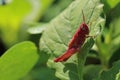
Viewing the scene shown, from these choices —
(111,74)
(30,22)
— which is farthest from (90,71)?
(111,74)

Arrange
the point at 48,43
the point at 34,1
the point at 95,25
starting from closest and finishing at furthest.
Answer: the point at 95,25
the point at 48,43
the point at 34,1

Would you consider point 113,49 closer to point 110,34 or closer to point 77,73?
point 110,34

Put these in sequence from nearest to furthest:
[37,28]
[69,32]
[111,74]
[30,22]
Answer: [111,74] < [69,32] < [37,28] < [30,22]

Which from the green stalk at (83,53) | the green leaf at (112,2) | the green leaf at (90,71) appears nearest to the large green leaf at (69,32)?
the green stalk at (83,53)

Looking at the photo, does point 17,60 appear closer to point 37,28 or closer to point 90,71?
point 37,28

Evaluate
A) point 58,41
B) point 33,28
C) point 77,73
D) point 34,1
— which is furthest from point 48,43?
point 34,1

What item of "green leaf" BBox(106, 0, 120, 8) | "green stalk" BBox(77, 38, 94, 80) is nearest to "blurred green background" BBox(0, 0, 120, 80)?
"green leaf" BBox(106, 0, 120, 8)
